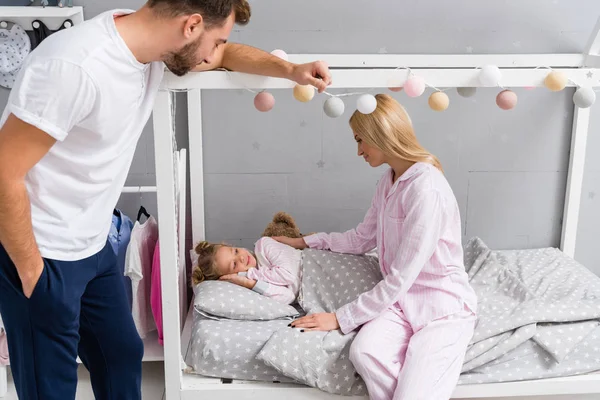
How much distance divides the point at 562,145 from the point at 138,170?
1.46 meters

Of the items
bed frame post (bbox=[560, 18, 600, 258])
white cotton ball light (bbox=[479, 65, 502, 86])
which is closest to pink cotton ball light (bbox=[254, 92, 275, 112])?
white cotton ball light (bbox=[479, 65, 502, 86])

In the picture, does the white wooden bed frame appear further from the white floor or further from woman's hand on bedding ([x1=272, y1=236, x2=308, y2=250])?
woman's hand on bedding ([x1=272, y1=236, x2=308, y2=250])

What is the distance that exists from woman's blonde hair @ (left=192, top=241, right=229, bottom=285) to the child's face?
0.01m

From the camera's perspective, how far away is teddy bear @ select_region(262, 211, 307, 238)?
2250 millimetres

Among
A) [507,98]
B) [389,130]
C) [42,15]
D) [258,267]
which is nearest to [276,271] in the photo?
[258,267]

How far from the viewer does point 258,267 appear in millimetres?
2117

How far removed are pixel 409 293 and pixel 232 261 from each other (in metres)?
0.55

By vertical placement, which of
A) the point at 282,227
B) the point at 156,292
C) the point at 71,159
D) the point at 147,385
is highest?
the point at 71,159

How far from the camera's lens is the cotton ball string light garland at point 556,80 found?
66.0 inches

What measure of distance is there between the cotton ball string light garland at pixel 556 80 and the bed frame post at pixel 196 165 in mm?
1117

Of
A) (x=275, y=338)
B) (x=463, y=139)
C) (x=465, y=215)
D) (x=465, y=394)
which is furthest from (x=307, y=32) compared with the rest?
(x=465, y=394)

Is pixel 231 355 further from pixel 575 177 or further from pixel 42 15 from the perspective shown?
pixel 575 177

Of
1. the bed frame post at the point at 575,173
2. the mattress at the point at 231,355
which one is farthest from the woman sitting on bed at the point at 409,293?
the bed frame post at the point at 575,173

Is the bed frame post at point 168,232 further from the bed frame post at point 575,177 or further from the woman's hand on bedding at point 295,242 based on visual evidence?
the bed frame post at point 575,177
